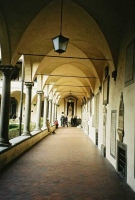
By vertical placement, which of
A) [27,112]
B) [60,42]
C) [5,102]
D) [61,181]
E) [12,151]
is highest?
[60,42]

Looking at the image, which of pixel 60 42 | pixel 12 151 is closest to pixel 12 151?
pixel 12 151

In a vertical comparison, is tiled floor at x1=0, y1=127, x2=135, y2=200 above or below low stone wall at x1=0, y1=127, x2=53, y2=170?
below

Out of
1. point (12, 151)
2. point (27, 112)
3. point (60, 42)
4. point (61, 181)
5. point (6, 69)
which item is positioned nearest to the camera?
point (61, 181)

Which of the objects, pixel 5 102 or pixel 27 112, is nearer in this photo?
pixel 5 102

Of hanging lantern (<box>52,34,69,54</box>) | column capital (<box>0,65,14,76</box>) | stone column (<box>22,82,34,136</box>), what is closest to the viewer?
hanging lantern (<box>52,34,69,54</box>)

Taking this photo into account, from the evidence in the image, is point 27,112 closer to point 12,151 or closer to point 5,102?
point 12,151

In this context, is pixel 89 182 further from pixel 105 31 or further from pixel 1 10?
pixel 1 10

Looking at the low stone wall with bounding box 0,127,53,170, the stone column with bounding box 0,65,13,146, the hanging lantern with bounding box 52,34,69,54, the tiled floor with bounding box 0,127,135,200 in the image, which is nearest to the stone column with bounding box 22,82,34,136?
the low stone wall with bounding box 0,127,53,170

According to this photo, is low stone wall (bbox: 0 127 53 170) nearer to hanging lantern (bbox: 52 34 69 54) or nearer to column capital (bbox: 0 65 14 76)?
column capital (bbox: 0 65 14 76)

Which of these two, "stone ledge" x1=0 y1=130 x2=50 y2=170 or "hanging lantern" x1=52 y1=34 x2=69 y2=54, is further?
"stone ledge" x1=0 y1=130 x2=50 y2=170

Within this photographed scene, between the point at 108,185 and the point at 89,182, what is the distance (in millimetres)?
513

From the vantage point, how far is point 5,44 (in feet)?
26.7

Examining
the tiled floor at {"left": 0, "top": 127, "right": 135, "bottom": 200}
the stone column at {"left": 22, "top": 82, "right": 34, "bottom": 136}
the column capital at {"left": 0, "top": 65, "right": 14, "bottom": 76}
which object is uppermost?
the column capital at {"left": 0, "top": 65, "right": 14, "bottom": 76}

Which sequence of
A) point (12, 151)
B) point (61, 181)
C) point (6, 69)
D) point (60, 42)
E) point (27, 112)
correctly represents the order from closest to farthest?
point (61, 181) < point (60, 42) < point (6, 69) < point (12, 151) < point (27, 112)
